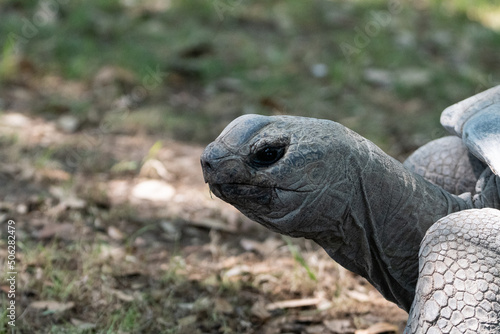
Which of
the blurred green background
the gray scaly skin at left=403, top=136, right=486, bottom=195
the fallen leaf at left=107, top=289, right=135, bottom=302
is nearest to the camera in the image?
the gray scaly skin at left=403, top=136, right=486, bottom=195

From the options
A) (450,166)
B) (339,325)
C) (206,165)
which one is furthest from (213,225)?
(206,165)

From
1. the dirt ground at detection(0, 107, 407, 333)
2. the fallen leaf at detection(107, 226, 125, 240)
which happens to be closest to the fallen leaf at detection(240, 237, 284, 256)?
the dirt ground at detection(0, 107, 407, 333)

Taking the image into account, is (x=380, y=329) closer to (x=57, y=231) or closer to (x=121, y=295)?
(x=121, y=295)

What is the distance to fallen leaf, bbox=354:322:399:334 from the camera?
240cm

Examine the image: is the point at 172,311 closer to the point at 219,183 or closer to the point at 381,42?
the point at 219,183

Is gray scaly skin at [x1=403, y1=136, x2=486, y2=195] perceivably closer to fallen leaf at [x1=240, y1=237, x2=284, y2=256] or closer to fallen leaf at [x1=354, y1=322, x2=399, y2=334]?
fallen leaf at [x1=354, y1=322, x2=399, y2=334]

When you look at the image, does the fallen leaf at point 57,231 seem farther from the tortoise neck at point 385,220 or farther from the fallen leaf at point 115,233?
the tortoise neck at point 385,220

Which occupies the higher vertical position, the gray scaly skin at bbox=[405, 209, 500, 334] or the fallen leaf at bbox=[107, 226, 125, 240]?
the gray scaly skin at bbox=[405, 209, 500, 334]

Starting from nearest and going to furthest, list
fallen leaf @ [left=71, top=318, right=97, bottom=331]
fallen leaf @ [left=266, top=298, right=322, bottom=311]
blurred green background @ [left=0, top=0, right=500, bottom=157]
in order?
1. fallen leaf @ [left=71, top=318, right=97, bottom=331]
2. fallen leaf @ [left=266, top=298, right=322, bottom=311]
3. blurred green background @ [left=0, top=0, right=500, bottom=157]

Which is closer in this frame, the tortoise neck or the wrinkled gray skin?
the wrinkled gray skin

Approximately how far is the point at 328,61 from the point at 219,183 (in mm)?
4226

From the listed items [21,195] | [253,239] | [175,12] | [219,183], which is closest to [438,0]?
[175,12]

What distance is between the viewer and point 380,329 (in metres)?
2.42

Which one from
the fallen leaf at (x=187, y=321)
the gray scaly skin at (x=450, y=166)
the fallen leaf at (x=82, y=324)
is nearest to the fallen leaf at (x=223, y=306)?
the fallen leaf at (x=187, y=321)
